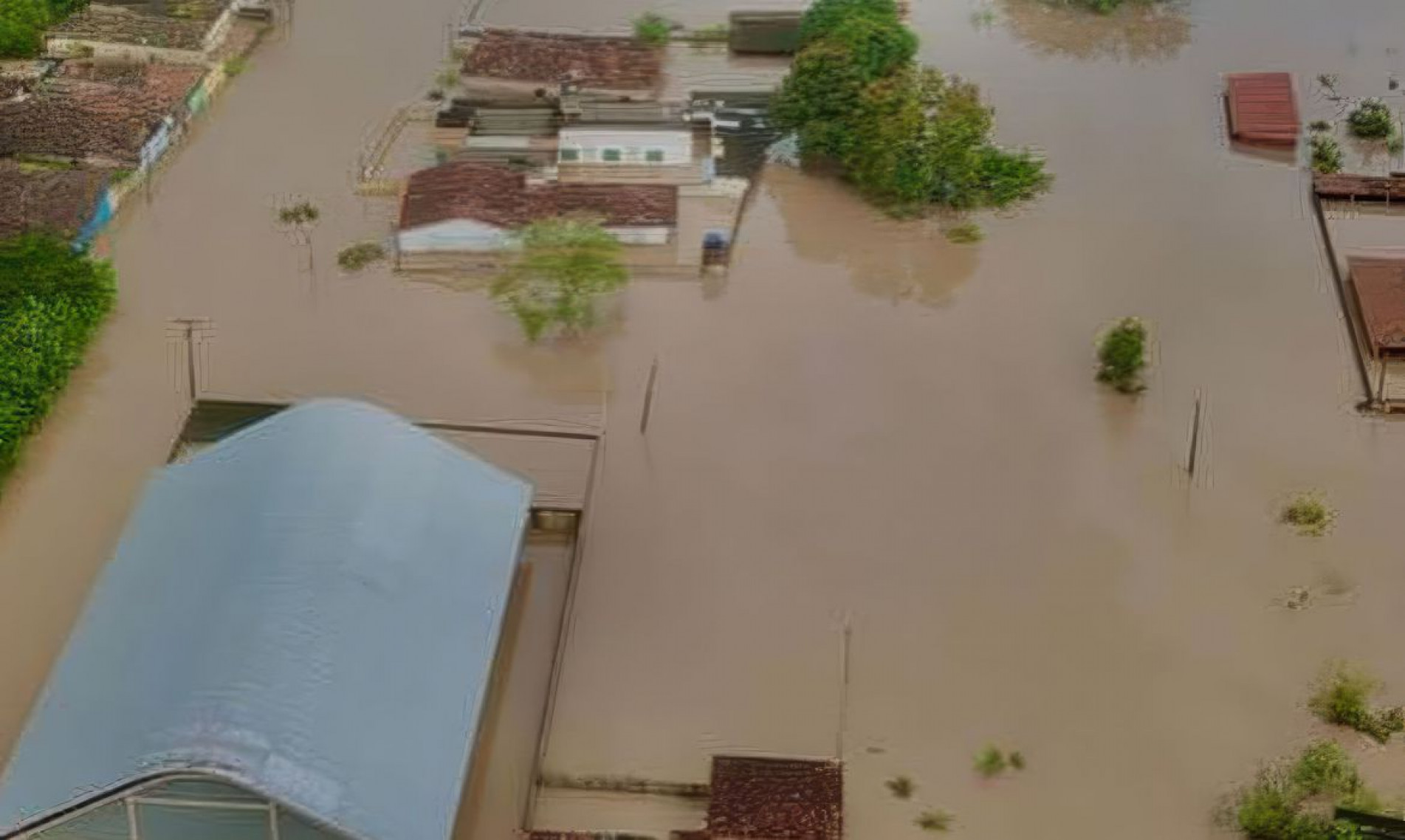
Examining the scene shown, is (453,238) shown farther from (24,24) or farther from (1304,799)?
(1304,799)

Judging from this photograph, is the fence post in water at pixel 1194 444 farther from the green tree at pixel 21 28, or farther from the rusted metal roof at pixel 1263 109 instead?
the green tree at pixel 21 28

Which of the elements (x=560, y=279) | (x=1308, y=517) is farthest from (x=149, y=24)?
(x=1308, y=517)

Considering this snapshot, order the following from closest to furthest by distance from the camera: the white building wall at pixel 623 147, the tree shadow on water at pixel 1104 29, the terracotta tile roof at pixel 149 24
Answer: the white building wall at pixel 623 147 → the terracotta tile roof at pixel 149 24 → the tree shadow on water at pixel 1104 29

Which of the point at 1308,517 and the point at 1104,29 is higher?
the point at 1104,29

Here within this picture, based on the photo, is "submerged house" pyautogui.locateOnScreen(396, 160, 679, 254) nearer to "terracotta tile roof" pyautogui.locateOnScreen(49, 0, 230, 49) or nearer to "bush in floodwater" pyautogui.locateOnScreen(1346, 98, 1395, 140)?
"terracotta tile roof" pyautogui.locateOnScreen(49, 0, 230, 49)

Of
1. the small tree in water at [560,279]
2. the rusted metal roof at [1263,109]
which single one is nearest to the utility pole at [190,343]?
the small tree in water at [560,279]

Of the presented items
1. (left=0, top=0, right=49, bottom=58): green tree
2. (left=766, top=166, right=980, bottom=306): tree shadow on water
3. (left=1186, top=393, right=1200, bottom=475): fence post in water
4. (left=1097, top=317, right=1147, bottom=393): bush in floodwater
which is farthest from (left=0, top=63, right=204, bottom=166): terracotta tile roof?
(left=1186, top=393, right=1200, bottom=475): fence post in water
